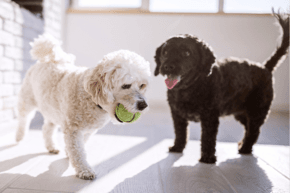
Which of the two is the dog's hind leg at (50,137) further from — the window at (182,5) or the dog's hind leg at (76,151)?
the window at (182,5)

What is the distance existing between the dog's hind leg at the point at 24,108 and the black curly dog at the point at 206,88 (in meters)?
1.03

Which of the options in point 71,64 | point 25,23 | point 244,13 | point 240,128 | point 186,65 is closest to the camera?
point 186,65

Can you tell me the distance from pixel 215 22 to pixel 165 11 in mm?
924

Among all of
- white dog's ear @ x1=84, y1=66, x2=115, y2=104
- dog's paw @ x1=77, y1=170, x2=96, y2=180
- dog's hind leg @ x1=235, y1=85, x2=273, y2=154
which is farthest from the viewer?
dog's hind leg @ x1=235, y1=85, x2=273, y2=154

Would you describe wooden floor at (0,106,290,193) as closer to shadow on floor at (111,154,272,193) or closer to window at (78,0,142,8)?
shadow on floor at (111,154,272,193)

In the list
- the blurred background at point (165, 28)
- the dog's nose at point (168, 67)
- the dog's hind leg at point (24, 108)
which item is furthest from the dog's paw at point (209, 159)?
the blurred background at point (165, 28)

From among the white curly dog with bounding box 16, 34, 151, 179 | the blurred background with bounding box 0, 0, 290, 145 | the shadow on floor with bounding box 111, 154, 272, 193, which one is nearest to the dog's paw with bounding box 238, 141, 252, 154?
the shadow on floor with bounding box 111, 154, 272, 193

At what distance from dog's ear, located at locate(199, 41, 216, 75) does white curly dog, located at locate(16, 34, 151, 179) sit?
0.53 m

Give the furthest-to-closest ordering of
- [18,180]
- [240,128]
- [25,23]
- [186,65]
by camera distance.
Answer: [240,128] → [25,23] → [186,65] → [18,180]

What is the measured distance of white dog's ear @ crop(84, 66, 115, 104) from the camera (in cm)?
112

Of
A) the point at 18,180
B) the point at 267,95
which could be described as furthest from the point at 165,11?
the point at 18,180

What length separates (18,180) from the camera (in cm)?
120

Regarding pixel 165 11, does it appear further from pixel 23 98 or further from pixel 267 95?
pixel 23 98

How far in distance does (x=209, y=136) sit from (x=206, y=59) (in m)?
0.55
